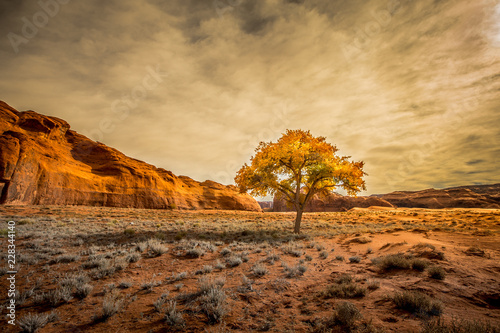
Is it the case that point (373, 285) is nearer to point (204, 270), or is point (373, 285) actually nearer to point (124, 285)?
point (204, 270)

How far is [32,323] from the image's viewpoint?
3.91 m

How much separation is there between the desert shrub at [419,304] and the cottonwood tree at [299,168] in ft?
40.3

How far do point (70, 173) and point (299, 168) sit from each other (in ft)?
162

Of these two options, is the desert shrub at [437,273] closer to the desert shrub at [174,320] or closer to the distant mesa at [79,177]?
the desert shrub at [174,320]

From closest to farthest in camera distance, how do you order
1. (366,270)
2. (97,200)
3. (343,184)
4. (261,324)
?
(261,324), (366,270), (343,184), (97,200)

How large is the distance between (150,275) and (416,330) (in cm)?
740

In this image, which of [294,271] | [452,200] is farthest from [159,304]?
[452,200]

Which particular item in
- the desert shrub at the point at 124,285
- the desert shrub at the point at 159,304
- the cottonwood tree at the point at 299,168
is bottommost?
the desert shrub at the point at 124,285

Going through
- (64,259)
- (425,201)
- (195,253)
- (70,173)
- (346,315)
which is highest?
(425,201)

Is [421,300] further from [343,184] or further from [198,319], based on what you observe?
[343,184]

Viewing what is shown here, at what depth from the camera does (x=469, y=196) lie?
7694 cm

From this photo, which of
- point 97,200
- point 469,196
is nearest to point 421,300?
point 97,200

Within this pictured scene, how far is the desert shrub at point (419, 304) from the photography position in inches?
154

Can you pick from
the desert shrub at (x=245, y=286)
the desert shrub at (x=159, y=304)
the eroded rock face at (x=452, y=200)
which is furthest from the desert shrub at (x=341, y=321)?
the eroded rock face at (x=452, y=200)
